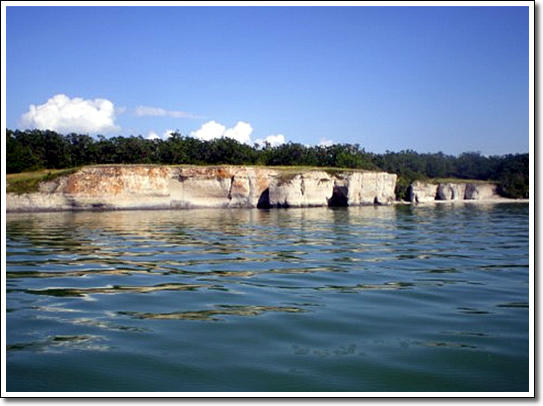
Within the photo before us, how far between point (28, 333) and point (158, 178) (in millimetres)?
61557

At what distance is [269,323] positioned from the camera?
329 inches

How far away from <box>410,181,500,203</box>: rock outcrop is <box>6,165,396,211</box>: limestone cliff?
19.1 metres

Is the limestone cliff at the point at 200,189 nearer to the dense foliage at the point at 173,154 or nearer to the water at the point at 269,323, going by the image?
the dense foliage at the point at 173,154

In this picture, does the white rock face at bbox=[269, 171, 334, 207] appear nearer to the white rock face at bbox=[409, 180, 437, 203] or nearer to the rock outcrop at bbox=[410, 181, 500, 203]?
the white rock face at bbox=[409, 180, 437, 203]

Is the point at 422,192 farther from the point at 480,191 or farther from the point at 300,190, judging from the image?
the point at 300,190

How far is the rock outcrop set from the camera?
100019mm

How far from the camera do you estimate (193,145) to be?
9275 centimetres

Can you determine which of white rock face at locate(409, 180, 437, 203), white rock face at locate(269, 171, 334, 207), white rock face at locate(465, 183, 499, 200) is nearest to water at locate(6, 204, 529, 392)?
white rock face at locate(269, 171, 334, 207)

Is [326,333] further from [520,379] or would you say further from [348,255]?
[348,255]

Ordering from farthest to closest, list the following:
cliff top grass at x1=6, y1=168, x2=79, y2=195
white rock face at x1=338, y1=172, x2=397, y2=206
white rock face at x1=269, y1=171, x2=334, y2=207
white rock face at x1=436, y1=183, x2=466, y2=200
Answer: white rock face at x1=436, y1=183, x2=466, y2=200
white rock face at x1=338, y1=172, x2=397, y2=206
white rock face at x1=269, y1=171, x2=334, y2=207
cliff top grass at x1=6, y1=168, x2=79, y2=195

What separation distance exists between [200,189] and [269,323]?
208 ft

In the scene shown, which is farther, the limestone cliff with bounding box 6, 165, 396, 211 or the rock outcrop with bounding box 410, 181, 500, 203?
the rock outcrop with bounding box 410, 181, 500, 203

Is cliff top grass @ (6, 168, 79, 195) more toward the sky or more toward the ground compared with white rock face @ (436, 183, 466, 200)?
more toward the sky
